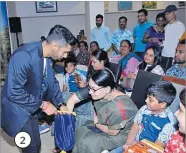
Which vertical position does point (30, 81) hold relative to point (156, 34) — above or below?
below

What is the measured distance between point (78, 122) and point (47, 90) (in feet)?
1.92

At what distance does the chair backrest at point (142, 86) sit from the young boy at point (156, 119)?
1.42 feet

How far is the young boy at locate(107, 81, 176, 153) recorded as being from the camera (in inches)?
57.6

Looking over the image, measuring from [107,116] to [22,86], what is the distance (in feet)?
1.91

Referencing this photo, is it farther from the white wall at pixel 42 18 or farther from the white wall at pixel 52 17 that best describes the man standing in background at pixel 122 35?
the white wall at pixel 42 18

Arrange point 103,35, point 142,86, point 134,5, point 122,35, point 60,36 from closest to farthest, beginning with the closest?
1. point 60,36
2. point 142,86
3. point 122,35
4. point 103,35
5. point 134,5

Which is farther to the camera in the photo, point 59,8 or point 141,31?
point 59,8

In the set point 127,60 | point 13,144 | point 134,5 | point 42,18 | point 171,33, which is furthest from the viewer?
point 134,5

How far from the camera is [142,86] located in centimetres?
205

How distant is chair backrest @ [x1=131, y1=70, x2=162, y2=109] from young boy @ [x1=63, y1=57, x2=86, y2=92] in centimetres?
73

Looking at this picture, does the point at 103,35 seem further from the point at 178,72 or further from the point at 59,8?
the point at 59,8

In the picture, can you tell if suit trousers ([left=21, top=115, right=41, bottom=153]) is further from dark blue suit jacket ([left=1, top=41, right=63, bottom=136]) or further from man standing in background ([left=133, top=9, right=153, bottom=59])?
man standing in background ([left=133, top=9, right=153, bottom=59])

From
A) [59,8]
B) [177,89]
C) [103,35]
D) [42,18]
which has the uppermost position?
[59,8]

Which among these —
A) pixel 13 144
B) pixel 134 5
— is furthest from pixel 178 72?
pixel 134 5
